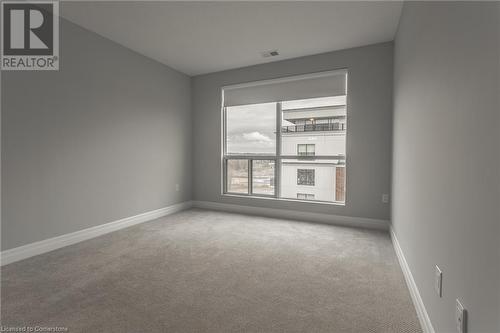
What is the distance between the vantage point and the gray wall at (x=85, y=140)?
2459 millimetres

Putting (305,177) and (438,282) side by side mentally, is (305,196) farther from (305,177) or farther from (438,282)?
(438,282)

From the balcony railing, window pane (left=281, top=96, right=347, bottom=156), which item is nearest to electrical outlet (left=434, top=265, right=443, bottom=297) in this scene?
window pane (left=281, top=96, right=347, bottom=156)

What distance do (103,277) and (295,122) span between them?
3.33m

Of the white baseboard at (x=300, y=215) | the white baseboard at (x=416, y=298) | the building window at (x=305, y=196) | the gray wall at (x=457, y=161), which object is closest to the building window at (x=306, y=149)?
the building window at (x=305, y=196)

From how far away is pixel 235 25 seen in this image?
2941 millimetres

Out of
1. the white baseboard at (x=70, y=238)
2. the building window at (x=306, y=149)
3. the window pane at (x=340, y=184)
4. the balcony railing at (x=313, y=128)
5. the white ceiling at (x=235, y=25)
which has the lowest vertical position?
the white baseboard at (x=70, y=238)

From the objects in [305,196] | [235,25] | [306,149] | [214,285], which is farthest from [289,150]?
[214,285]

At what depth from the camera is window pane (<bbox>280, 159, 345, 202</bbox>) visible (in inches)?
151

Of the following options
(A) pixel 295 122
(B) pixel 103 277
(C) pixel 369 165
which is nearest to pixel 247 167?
(A) pixel 295 122

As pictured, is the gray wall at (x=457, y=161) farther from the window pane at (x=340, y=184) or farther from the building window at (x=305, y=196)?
the building window at (x=305, y=196)

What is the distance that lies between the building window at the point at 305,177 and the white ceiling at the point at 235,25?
6.04 ft

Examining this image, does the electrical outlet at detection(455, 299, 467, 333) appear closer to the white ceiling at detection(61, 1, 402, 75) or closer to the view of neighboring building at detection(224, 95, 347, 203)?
the white ceiling at detection(61, 1, 402, 75)

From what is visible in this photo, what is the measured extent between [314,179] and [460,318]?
3.09m

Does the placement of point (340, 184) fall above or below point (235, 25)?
below
